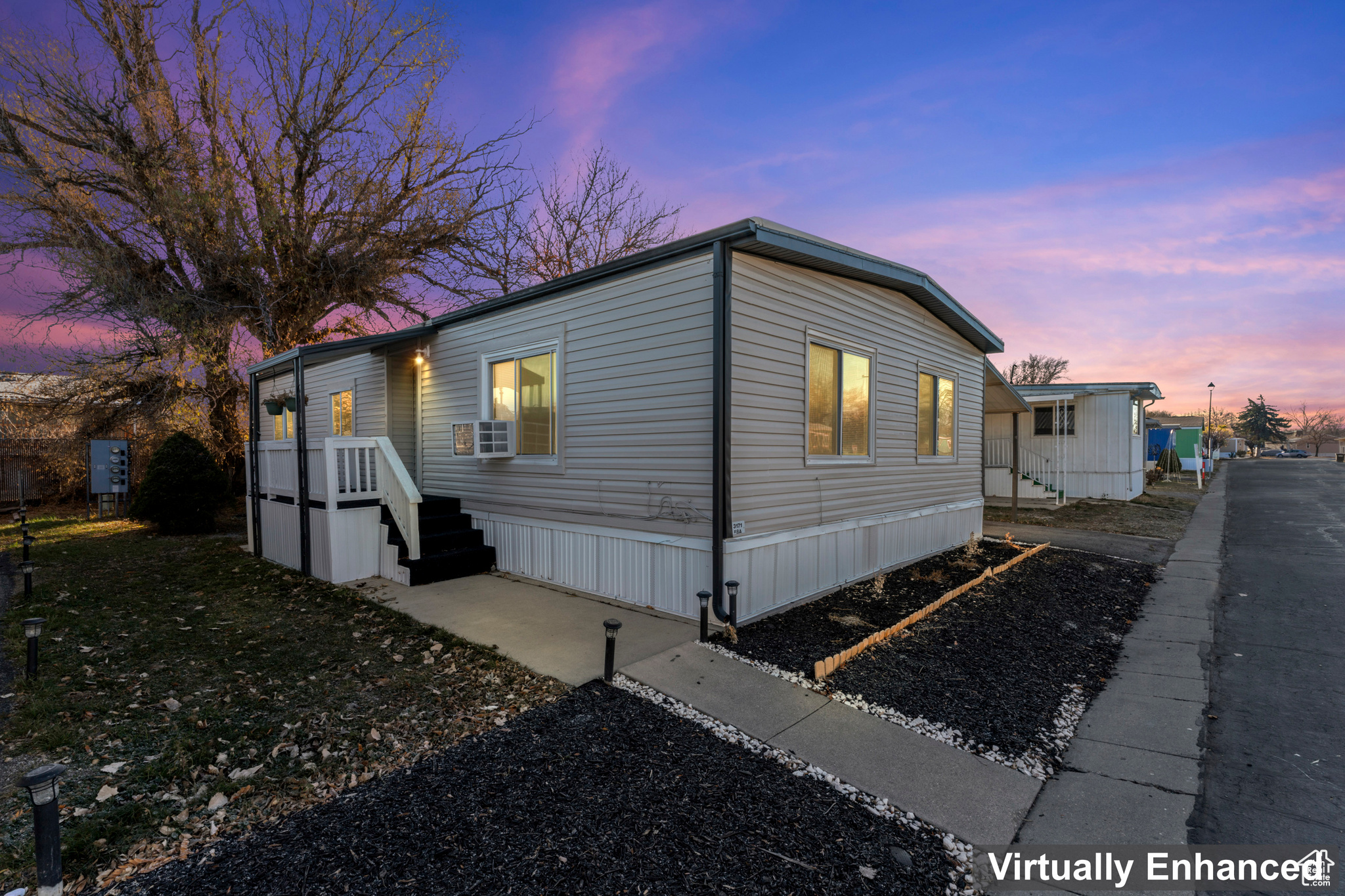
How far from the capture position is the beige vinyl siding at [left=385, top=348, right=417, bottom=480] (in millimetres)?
9297

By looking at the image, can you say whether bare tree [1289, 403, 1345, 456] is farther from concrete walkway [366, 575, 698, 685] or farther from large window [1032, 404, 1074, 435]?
concrete walkway [366, 575, 698, 685]

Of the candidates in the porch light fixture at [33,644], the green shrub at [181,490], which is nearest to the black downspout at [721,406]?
the porch light fixture at [33,644]

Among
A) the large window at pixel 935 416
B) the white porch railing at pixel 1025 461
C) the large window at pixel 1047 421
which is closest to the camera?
the large window at pixel 935 416

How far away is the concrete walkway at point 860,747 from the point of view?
2799 mm

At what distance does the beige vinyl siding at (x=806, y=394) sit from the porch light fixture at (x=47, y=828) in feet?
15.0

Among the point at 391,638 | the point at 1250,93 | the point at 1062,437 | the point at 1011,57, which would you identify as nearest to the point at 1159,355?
the point at 1062,437

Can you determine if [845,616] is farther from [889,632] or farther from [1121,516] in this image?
[1121,516]

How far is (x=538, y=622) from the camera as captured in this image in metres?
5.60

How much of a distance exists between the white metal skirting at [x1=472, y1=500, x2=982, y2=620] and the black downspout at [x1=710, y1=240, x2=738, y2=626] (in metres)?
0.15

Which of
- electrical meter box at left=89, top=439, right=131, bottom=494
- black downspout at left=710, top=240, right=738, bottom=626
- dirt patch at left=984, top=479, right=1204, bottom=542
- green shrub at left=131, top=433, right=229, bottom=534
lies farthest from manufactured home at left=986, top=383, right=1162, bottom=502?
electrical meter box at left=89, top=439, right=131, bottom=494

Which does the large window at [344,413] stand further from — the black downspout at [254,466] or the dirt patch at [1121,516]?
the dirt patch at [1121,516]

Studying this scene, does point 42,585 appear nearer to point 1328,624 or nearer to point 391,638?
point 391,638

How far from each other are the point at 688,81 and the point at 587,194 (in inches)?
347

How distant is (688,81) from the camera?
10039 mm
